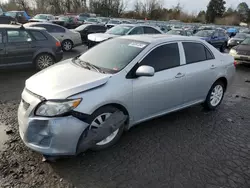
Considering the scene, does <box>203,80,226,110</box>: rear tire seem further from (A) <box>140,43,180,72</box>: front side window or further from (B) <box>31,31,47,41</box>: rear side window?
(B) <box>31,31,47,41</box>: rear side window

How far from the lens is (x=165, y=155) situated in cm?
333

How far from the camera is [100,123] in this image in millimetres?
3197

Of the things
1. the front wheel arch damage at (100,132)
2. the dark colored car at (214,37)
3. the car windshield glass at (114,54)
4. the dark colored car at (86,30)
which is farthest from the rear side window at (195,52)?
the dark colored car at (86,30)

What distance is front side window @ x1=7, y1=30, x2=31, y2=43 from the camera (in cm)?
691

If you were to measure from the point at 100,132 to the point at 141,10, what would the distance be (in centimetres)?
6356

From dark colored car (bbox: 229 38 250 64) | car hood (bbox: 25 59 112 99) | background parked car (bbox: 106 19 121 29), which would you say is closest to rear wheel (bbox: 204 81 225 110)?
car hood (bbox: 25 59 112 99)

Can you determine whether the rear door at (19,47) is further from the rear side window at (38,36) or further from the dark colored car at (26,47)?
the rear side window at (38,36)

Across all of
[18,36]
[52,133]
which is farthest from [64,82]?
[18,36]

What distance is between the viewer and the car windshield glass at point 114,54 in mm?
3561

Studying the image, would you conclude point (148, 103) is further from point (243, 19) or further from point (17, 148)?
point (243, 19)

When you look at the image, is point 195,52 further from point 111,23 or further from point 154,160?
point 111,23

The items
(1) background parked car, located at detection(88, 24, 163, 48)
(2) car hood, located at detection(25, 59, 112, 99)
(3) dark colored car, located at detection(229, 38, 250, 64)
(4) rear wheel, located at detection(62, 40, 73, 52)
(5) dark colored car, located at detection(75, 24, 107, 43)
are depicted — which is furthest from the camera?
(5) dark colored car, located at detection(75, 24, 107, 43)

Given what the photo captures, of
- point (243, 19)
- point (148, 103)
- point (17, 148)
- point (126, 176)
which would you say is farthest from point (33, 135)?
point (243, 19)

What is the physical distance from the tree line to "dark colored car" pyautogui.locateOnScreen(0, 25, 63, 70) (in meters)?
47.4
